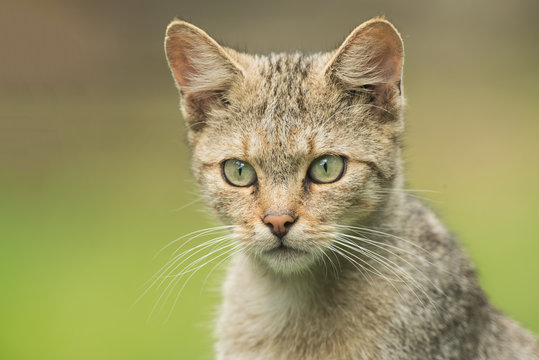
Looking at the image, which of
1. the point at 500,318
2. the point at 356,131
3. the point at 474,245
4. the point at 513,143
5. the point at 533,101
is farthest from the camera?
the point at 533,101

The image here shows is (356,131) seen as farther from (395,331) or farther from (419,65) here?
(419,65)

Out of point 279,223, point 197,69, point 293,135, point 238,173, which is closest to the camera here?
point 279,223

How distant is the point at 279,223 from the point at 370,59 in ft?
3.17

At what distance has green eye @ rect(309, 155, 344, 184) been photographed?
12.4 feet

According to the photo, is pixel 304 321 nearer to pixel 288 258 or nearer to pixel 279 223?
pixel 288 258

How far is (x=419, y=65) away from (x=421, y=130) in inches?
68.5

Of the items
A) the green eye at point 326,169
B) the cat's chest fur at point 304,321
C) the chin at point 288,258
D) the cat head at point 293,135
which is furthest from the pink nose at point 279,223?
the cat's chest fur at point 304,321

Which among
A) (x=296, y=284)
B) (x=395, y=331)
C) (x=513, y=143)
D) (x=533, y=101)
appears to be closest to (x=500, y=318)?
(x=395, y=331)

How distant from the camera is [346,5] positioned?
11906mm

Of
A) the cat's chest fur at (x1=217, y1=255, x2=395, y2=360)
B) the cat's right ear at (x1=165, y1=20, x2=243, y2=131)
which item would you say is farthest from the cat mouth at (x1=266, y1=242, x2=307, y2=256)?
the cat's right ear at (x1=165, y1=20, x2=243, y2=131)

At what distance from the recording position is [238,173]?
3.90 m

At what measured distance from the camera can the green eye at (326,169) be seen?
12.4ft

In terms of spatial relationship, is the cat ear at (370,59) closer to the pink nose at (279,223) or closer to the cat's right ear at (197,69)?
the cat's right ear at (197,69)

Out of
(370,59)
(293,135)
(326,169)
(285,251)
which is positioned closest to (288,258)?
(285,251)
